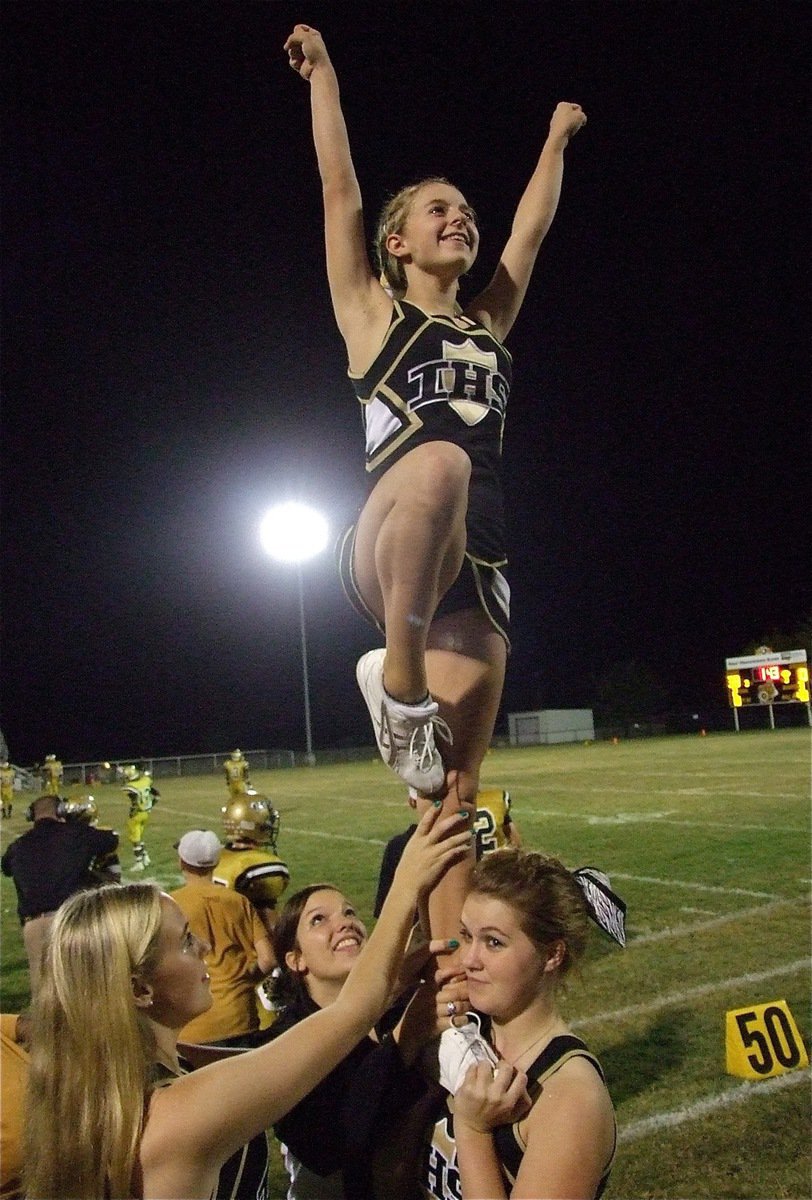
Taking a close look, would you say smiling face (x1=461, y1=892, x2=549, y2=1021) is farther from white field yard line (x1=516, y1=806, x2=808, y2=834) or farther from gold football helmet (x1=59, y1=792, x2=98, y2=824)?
white field yard line (x1=516, y1=806, x2=808, y2=834)

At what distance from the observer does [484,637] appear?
5.97 feet

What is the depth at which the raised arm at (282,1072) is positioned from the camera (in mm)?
1670

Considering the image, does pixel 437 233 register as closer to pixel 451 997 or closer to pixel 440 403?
pixel 440 403

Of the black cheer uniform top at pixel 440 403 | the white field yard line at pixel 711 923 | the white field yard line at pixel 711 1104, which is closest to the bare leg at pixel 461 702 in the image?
the black cheer uniform top at pixel 440 403

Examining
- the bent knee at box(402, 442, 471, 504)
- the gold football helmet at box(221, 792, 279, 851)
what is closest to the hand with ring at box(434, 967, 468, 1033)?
the bent knee at box(402, 442, 471, 504)

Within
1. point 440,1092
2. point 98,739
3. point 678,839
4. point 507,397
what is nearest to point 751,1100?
point 440,1092

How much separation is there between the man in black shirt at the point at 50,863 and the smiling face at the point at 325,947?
162 inches

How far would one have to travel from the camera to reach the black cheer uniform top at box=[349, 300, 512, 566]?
5.90 ft

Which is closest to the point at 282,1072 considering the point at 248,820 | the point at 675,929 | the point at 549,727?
the point at 248,820

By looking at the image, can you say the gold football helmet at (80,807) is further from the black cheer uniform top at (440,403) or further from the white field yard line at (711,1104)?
the black cheer uniform top at (440,403)

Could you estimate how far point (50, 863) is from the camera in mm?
6570

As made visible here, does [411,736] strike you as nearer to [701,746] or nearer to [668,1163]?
[668,1163]

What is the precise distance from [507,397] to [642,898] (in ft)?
27.0

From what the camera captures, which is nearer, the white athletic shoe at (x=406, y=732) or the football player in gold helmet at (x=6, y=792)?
the white athletic shoe at (x=406, y=732)
